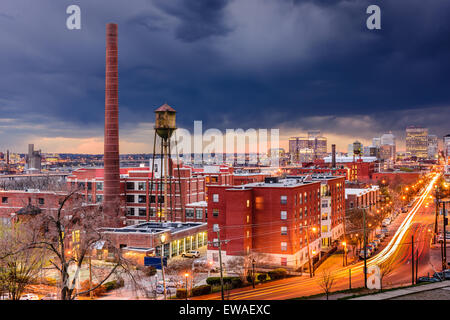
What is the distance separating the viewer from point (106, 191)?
6328cm

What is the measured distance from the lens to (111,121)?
202 ft

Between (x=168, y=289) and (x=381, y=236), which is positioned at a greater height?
(x=168, y=289)

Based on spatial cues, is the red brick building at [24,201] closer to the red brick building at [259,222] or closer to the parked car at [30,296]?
the red brick building at [259,222]

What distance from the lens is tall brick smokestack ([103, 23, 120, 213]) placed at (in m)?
61.8

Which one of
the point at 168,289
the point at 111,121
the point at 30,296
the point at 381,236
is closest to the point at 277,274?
the point at 168,289

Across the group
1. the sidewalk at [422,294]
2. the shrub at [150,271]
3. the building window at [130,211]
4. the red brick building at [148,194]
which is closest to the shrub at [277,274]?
the shrub at [150,271]

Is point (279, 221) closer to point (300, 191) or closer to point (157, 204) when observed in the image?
point (300, 191)

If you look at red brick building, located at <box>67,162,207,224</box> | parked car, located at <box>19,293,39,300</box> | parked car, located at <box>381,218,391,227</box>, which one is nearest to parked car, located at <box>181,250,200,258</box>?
red brick building, located at <box>67,162,207,224</box>

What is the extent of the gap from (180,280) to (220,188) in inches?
521

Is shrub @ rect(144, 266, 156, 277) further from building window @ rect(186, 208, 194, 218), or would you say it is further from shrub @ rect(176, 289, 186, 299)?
building window @ rect(186, 208, 194, 218)

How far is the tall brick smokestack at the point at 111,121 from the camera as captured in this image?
6175cm

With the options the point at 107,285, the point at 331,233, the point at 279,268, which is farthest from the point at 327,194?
the point at 107,285

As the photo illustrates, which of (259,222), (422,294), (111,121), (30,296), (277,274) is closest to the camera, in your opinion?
(422,294)

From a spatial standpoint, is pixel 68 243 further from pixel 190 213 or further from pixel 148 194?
pixel 190 213
